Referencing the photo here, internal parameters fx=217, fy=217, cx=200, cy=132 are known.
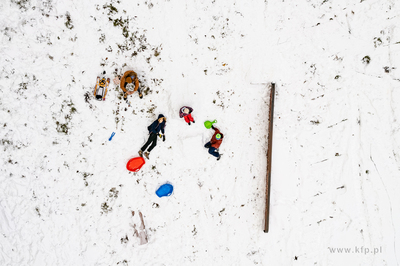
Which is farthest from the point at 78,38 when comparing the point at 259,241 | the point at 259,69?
the point at 259,241

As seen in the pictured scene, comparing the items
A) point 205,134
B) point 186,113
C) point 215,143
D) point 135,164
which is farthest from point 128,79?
point 215,143

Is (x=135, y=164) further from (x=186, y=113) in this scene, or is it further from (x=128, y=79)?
(x=128, y=79)

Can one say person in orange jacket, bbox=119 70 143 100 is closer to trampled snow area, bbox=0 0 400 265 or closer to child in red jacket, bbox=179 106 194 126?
trampled snow area, bbox=0 0 400 265

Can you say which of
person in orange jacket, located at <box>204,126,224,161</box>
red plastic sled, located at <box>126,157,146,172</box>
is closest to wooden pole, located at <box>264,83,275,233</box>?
person in orange jacket, located at <box>204,126,224,161</box>

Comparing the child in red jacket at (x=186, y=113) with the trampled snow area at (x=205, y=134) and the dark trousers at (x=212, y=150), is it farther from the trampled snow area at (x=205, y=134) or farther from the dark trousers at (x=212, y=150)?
the dark trousers at (x=212, y=150)

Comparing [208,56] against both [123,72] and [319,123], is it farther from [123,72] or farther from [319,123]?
[319,123]

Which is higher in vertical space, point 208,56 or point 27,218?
point 208,56
